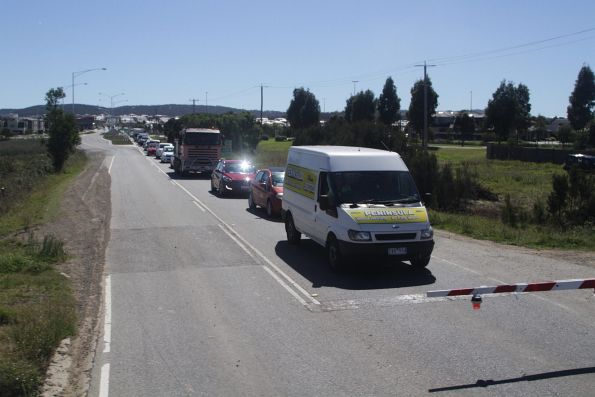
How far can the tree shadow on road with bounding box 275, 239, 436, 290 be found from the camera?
1143cm

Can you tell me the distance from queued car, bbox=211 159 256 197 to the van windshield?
15348 millimetres

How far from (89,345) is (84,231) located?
9956mm

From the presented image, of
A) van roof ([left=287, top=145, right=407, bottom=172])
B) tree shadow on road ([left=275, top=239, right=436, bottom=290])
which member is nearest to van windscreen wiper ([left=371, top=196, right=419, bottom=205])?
van roof ([left=287, top=145, right=407, bottom=172])

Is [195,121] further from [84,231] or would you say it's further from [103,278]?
[103,278]

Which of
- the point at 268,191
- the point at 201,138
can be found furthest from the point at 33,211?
the point at 201,138

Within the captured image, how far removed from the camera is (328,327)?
8.80m

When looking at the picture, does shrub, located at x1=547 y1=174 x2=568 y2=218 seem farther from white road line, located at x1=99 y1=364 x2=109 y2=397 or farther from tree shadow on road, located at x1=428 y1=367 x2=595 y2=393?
white road line, located at x1=99 y1=364 x2=109 y2=397

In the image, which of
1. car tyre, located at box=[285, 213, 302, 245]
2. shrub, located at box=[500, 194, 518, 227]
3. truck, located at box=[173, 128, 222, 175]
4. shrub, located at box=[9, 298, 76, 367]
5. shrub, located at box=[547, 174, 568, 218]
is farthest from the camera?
truck, located at box=[173, 128, 222, 175]

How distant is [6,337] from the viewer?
785 centimetres

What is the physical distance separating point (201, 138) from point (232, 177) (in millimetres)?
12839

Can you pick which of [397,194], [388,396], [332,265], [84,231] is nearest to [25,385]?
[388,396]

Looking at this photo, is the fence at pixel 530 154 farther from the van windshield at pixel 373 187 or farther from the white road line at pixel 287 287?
the white road line at pixel 287 287

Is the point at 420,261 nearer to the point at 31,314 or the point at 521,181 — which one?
the point at 31,314

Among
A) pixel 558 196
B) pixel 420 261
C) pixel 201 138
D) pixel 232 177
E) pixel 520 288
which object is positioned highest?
pixel 201 138
